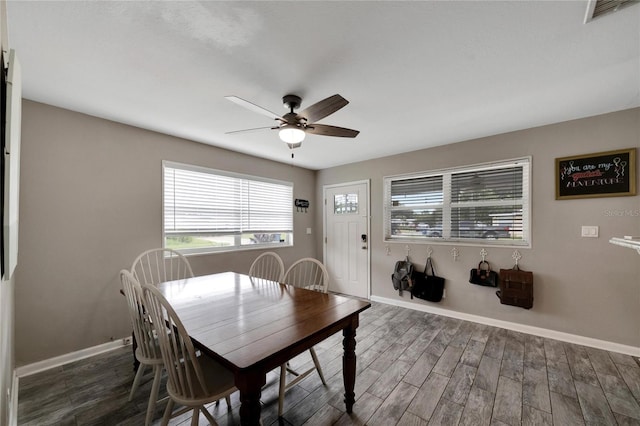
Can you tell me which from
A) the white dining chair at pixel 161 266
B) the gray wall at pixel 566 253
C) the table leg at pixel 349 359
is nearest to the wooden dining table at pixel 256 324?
the table leg at pixel 349 359

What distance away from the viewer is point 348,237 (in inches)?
180

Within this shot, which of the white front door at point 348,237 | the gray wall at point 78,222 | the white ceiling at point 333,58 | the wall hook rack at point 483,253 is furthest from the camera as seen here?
the white front door at point 348,237

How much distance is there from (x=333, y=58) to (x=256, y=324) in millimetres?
1733

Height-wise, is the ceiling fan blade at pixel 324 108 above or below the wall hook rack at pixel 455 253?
above

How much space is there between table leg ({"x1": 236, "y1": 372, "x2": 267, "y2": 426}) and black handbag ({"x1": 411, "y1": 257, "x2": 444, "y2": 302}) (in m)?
3.00

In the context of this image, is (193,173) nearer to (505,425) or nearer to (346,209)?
(346,209)

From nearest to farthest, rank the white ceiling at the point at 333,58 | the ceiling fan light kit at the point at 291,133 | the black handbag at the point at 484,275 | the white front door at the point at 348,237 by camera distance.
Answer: the white ceiling at the point at 333,58
the ceiling fan light kit at the point at 291,133
the black handbag at the point at 484,275
the white front door at the point at 348,237

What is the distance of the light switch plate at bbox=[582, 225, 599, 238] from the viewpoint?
262cm

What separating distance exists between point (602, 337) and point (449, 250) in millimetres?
1597

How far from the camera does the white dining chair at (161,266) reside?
110 inches

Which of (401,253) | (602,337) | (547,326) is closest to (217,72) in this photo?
(401,253)

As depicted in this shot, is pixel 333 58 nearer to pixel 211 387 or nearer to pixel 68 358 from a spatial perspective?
pixel 211 387

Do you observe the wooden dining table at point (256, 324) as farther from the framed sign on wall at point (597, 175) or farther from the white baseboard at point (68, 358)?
the framed sign on wall at point (597, 175)

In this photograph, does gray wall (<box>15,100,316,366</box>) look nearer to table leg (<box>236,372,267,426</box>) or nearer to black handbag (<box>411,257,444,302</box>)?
table leg (<box>236,372,267,426</box>)
